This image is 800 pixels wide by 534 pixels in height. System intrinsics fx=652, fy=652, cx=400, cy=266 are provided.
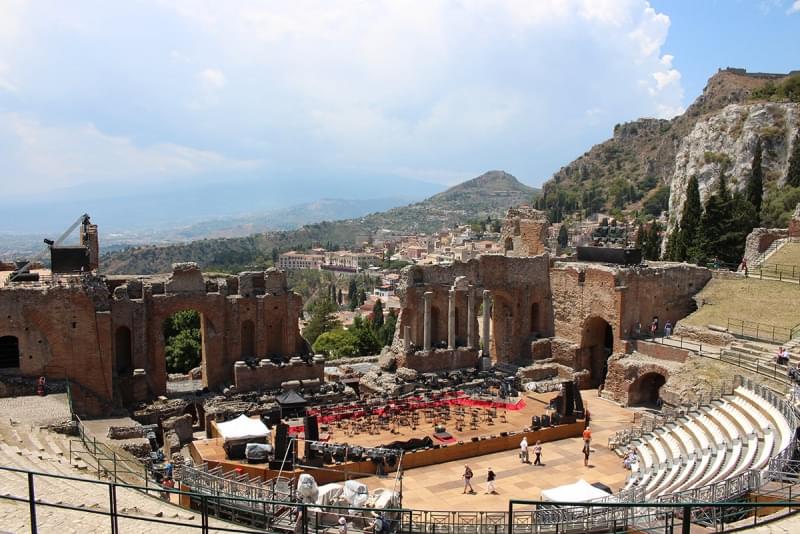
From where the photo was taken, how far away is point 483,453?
29656 mm

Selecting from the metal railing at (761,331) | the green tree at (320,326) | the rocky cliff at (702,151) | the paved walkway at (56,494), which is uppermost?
the rocky cliff at (702,151)

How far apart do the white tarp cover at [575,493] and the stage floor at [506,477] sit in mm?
2584

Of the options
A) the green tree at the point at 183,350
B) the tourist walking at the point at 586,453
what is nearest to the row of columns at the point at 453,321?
→ the tourist walking at the point at 586,453

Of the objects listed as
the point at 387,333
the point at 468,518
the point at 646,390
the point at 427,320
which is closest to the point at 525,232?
the point at 427,320

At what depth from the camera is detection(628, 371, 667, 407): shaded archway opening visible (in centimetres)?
3703

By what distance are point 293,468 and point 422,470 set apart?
5.85 metres

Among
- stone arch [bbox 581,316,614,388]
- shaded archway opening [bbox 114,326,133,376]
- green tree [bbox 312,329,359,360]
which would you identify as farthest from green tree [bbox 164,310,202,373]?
stone arch [bbox 581,316,614,388]

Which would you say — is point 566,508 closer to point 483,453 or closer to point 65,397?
point 483,453

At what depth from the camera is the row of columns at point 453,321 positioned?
4209 centimetres

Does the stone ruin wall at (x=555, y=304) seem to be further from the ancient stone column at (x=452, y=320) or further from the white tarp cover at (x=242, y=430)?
the white tarp cover at (x=242, y=430)

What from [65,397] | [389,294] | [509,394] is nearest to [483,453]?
[509,394]

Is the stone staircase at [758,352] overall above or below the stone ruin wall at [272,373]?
above

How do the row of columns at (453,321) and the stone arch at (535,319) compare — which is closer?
the row of columns at (453,321)

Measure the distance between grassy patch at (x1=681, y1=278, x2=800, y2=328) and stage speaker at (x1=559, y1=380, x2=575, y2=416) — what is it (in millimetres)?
11703
